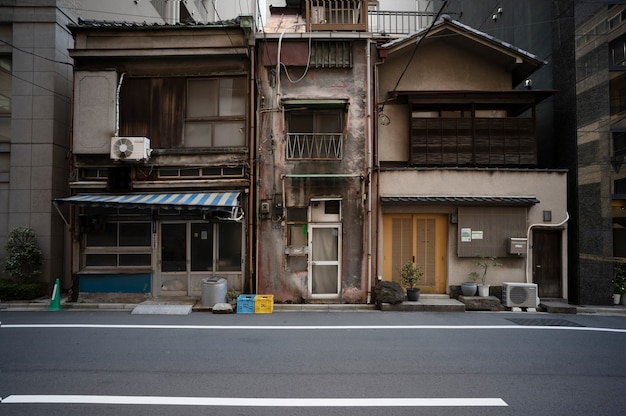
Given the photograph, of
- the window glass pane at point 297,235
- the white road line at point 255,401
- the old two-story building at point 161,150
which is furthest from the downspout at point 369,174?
the white road line at point 255,401

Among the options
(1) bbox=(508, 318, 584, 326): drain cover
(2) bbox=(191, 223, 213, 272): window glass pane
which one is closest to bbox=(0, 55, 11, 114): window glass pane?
(2) bbox=(191, 223, 213, 272): window glass pane

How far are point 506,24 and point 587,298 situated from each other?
13149mm

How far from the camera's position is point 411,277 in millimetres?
11414

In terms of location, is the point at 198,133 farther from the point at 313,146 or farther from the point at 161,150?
the point at 313,146

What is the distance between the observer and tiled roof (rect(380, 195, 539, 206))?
1166 centimetres

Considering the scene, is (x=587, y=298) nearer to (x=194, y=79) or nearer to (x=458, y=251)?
(x=458, y=251)

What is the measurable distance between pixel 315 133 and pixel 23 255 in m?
10.8

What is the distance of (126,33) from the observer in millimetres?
12156

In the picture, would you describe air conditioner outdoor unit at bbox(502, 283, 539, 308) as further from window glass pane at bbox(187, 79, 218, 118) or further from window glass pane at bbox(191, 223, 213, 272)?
window glass pane at bbox(187, 79, 218, 118)

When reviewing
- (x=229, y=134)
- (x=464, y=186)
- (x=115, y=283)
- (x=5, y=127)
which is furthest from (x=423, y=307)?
(x=5, y=127)

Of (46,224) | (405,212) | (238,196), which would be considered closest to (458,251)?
(405,212)

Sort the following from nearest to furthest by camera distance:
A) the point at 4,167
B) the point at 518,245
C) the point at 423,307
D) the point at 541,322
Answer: the point at 541,322 → the point at 423,307 → the point at 518,245 → the point at 4,167

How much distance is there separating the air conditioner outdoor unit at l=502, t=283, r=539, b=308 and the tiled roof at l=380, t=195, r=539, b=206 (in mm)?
2755

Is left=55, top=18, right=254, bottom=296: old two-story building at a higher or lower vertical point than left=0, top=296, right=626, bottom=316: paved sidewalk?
higher
